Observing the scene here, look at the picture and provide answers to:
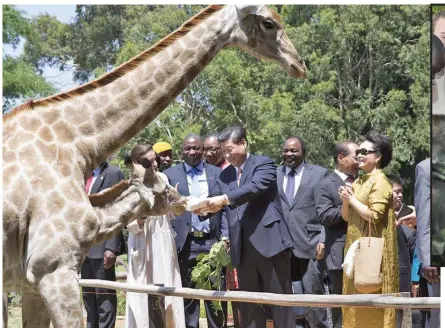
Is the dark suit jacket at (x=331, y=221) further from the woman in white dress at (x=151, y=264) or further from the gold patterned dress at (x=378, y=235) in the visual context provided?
the woman in white dress at (x=151, y=264)

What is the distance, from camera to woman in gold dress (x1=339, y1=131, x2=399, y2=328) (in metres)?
7.25

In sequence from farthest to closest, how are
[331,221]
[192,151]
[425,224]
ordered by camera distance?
1. [192,151]
2. [331,221]
3. [425,224]

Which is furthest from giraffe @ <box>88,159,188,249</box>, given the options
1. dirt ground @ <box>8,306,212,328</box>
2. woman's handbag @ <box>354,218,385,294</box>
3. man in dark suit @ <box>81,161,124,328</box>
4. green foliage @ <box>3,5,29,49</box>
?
green foliage @ <box>3,5,29,49</box>

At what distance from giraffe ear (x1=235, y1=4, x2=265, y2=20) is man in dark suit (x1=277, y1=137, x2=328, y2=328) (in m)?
3.22

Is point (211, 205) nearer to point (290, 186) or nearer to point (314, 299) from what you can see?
point (314, 299)

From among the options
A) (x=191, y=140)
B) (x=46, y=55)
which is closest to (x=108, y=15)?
(x=46, y=55)

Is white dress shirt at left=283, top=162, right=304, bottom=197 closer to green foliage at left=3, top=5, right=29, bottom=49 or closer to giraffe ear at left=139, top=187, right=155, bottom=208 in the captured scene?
giraffe ear at left=139, top=187, right=155, bottom=208

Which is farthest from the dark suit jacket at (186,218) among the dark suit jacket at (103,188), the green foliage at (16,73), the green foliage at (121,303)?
the green foliage at (16,73)

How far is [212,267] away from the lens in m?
8.80

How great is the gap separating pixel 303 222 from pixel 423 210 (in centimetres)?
232

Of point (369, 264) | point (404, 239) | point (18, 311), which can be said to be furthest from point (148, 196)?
point (18, 311)

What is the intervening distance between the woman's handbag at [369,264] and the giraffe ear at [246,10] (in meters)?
2.20

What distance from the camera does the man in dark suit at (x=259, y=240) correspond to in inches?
304

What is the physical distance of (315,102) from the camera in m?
29.5
